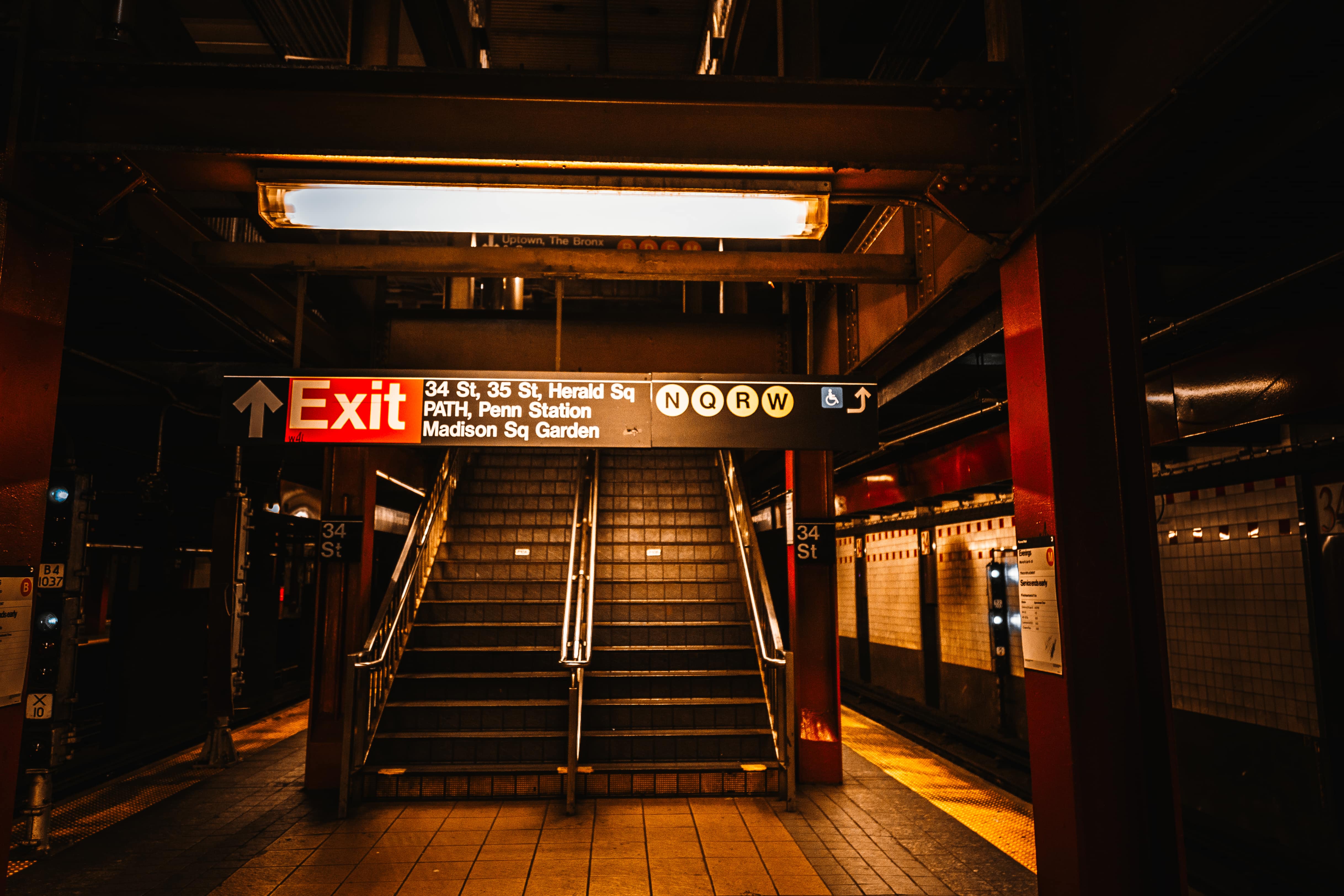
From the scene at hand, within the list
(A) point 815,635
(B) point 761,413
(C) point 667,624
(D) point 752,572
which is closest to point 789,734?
(A) point 815,635

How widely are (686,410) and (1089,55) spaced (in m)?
2.49

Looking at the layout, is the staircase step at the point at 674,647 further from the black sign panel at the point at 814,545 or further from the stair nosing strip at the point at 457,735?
the black sign panel at the point at 814,545

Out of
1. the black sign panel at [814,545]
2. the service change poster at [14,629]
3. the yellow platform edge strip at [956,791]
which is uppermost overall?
the black sign panel at [814,545]

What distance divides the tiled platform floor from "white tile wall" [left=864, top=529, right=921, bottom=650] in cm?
561

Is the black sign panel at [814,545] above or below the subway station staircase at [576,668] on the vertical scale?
above

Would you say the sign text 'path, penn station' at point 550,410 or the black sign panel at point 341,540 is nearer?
the sign text 'path, penn station' at point 550,410

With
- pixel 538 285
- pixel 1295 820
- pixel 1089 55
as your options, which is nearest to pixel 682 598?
pixel 1295 820

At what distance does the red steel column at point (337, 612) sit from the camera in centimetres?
669

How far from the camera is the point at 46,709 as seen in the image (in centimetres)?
538

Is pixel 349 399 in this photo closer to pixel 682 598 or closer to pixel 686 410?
pixel 686 410

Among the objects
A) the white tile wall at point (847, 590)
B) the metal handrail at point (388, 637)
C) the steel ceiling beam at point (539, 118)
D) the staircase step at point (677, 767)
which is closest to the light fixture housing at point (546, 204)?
the steel ceiling beam at point (539, 118)

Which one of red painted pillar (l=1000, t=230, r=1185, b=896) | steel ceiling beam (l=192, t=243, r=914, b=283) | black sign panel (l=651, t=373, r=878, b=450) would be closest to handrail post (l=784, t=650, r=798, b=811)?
black sign panel (l=651, t=373, r=878, b=450)

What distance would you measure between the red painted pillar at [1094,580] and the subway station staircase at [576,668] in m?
3.54

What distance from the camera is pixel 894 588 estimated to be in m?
12.5
